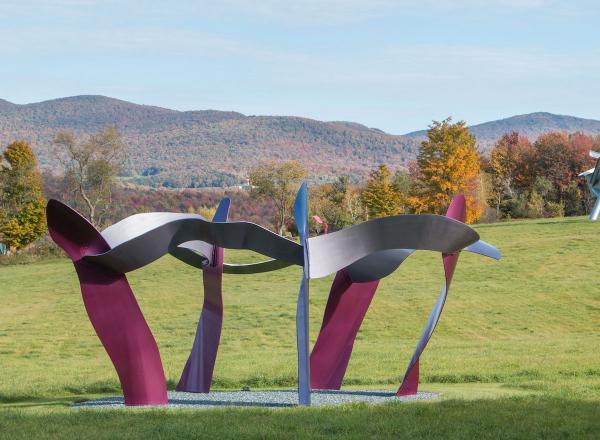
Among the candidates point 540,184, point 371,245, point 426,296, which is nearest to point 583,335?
point 426,296

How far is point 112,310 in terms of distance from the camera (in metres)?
11.3

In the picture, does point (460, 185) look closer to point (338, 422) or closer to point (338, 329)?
point (338, 329)

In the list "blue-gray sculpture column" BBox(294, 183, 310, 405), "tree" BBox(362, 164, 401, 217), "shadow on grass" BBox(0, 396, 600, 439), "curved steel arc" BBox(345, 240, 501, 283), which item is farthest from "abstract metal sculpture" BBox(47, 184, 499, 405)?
"tree" BBox(362, 164, 401, 217)

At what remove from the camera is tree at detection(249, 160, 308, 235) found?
67688mm

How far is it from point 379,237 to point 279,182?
5733 cm

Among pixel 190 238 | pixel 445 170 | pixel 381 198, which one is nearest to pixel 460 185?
pixel 445 170

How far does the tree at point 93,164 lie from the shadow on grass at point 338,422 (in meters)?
53.0

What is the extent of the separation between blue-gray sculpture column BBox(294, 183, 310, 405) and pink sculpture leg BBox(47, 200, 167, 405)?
1855 millimetres

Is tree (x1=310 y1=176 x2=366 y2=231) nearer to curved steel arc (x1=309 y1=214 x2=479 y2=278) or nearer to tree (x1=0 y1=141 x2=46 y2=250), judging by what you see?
tree (x1=0 y1=141 x2=46 y2=250)

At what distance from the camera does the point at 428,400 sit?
11547mm

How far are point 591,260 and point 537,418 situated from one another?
94.1ft

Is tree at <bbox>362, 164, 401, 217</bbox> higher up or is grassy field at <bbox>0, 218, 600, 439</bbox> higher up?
tree at <bbox>362, 164, 401, 217</bbox>

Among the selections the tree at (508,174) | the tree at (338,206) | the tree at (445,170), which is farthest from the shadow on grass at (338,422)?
the tree at (508,174)

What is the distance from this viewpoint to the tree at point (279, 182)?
6769 cm
